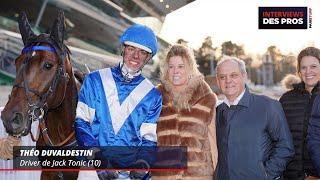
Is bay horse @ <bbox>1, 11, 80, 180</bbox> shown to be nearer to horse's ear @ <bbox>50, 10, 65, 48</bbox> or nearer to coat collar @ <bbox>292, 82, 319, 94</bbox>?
horse's ear @ <bbox>50, 10, 65, 48</bbox>

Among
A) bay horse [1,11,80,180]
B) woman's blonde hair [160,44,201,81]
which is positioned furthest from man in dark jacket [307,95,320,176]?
bay horse [1,11,80,180]

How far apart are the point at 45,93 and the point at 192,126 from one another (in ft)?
2.40

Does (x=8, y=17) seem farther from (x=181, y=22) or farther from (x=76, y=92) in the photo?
(x=181, y=22)

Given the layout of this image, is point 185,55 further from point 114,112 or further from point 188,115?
point 114,112

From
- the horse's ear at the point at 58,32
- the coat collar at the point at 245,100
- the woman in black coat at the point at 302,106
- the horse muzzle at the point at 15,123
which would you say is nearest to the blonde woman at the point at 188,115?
the coat collar at the point at 245,100

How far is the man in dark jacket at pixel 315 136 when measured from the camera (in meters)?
1.89

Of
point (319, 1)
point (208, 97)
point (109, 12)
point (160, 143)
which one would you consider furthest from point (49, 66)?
point (319, 1)

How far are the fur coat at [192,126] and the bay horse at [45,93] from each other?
49 centimetres

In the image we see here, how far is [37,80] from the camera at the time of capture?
6.16ft

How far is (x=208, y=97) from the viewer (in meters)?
2.00

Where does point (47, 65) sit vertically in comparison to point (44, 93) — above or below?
above

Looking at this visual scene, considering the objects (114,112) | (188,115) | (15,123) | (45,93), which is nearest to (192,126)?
(188,115)

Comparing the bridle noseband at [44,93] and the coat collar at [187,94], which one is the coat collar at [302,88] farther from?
the bridle noseband at [44,93]

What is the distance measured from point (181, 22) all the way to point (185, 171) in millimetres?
1077
